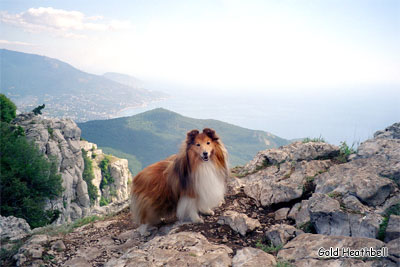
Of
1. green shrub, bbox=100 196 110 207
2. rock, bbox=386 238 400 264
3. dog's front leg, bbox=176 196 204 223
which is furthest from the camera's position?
green shrub, bbox=100 196 110 207

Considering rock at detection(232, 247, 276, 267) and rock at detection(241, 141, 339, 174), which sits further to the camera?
rock at detection(241, 141, 339, 174)

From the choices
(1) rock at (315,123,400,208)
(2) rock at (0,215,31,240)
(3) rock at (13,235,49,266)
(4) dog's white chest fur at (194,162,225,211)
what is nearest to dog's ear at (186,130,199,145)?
(4) dog's white chest fur at (194,162,225,211)

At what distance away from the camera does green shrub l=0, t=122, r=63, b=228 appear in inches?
781

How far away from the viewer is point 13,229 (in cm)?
786

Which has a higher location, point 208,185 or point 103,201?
point 208,185

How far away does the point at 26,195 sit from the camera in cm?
2170

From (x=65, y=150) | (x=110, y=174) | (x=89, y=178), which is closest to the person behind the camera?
(x=65, y=150)

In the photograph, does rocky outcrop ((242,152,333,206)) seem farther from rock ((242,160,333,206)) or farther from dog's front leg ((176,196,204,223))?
dog's front leg ((176,196,204,223))

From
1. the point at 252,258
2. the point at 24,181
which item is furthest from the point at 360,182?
the point at 24,181

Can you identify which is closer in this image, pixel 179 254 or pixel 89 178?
pixel 179 254

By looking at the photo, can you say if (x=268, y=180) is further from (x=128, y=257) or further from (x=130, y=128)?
(x=130, y=128)

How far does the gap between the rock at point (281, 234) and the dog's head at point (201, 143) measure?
168 cm

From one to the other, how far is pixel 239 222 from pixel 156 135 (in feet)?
327

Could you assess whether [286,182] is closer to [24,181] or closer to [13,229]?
[13,229]
